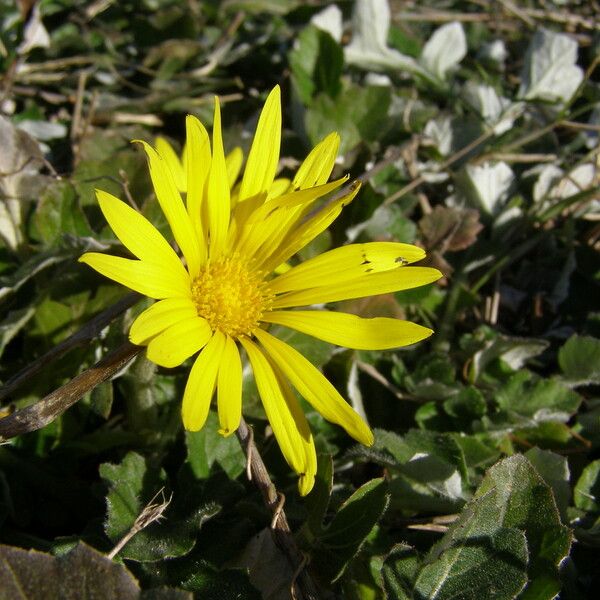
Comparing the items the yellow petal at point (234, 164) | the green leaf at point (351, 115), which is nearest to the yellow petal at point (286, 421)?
the yellow petal at point (234, 164)

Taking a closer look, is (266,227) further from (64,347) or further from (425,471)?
(425,471)

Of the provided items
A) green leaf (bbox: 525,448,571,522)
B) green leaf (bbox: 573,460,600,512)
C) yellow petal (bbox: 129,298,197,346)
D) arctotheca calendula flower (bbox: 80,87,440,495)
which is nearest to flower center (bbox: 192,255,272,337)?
arctotheca calendula flower (bbox: 80,87,440,495)

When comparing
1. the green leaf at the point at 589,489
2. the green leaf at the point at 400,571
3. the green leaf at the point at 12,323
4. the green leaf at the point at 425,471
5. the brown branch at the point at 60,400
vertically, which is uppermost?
the brown branch at the point at 60,400

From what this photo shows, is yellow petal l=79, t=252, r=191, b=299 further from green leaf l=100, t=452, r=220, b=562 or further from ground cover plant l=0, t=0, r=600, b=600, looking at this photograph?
green leaf l=100, t=452, r=220, b=562

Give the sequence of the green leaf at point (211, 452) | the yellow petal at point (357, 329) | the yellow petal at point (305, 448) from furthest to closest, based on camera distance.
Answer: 1. the green leaf at point (211, 452)
2. the yellow petal at point (357, 329)
3. the yellow petal at point (305, 448)

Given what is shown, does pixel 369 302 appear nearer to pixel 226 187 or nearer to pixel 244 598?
pixel 226 187

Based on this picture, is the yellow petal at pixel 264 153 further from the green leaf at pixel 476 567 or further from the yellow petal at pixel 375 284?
the green leaf at pixel 476 567
